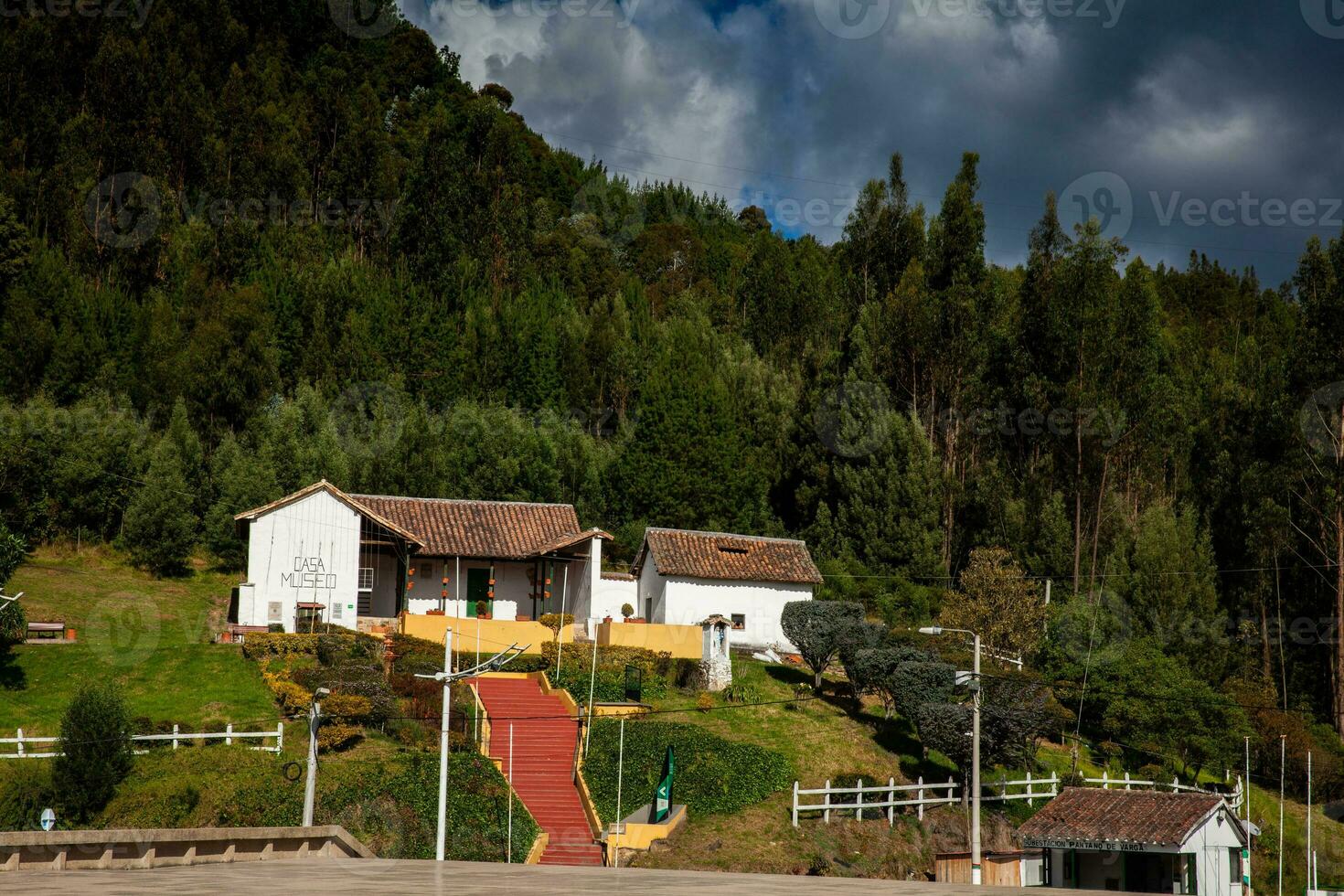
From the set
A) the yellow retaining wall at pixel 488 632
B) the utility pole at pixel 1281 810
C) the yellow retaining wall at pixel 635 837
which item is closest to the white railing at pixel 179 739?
the yellow retaining wall at pixel 635 837

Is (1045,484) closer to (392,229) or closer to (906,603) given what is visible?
(906,603)

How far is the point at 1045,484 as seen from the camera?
56562mm

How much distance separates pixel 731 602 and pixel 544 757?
613 inches

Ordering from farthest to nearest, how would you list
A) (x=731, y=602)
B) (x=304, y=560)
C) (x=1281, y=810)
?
(x=731, y=602)
(x=304, y=560)
(x=1281, y=810)

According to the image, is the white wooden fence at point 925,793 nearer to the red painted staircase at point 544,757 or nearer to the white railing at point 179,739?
the red painted staircase at point 544,757

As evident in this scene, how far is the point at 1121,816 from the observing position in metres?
33.6

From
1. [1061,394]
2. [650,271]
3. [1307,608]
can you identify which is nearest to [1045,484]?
[1061,394]

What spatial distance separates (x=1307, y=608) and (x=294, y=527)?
4021cm

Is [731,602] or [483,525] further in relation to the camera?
[483,525]

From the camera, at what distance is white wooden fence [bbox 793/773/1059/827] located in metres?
34.9

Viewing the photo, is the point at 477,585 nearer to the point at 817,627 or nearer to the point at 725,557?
the point at 725,557

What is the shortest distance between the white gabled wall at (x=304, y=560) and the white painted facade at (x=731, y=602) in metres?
11.5

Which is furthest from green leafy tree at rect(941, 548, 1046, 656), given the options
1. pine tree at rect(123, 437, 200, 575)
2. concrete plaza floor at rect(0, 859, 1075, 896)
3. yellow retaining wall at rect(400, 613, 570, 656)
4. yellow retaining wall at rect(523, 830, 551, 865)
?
concrete plaza floor at rect(0, 859, 1075, 896)

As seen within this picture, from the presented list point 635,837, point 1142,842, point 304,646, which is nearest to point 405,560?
point 304,646
